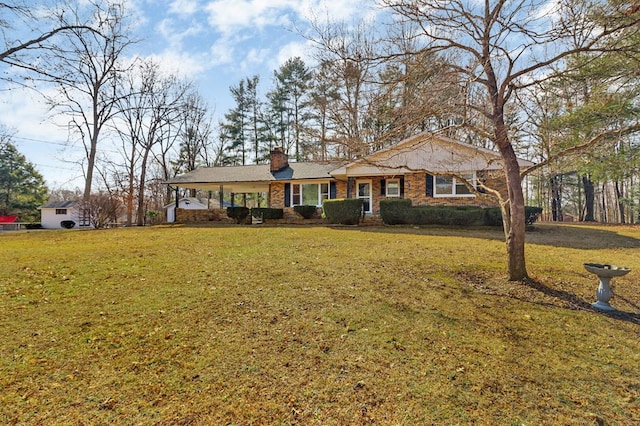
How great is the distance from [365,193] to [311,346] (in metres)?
15.0

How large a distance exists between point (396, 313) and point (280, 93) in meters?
28.9

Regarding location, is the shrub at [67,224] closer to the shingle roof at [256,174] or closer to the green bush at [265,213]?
the shingle roof at [256,174]

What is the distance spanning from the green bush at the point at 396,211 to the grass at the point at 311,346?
8.20m

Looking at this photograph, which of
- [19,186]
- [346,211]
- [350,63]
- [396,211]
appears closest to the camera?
[350,63]

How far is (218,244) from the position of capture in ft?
29.5

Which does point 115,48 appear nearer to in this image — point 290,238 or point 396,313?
point 290,238

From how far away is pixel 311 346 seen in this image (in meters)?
3.13

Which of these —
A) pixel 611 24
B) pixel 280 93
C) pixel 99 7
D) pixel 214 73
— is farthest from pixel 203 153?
pixel 611 24

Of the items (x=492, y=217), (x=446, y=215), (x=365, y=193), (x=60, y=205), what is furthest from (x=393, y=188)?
(x=60, y=205)

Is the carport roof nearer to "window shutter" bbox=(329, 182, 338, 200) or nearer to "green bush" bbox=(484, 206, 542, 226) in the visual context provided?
"window shutter" bbox=(329, 182, 338, 200)

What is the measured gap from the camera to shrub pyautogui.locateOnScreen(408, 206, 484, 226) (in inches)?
527

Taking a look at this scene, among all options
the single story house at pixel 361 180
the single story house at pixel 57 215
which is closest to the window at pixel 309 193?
the single story house at pixel 361 180

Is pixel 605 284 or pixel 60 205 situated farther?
pixel 60 205

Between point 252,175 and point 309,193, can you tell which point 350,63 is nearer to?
point 309,193
